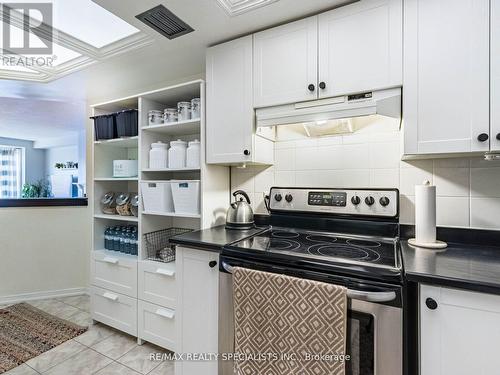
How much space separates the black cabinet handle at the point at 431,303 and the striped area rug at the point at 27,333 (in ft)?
8.28

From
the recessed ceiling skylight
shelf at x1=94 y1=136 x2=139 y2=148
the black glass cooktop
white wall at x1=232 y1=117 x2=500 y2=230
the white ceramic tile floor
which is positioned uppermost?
the recessed ceiling skylight

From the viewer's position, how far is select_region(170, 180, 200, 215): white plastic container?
1.79 meters

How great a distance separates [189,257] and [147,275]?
69cm

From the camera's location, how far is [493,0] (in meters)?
1.08

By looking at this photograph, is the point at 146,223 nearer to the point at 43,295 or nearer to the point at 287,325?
the point at 287,325

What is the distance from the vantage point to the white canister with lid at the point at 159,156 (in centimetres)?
199

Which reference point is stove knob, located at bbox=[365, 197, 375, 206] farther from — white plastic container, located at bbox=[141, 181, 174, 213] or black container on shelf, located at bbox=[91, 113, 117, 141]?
black container on shelf, located at bbox=[91, 113, 117, 141]

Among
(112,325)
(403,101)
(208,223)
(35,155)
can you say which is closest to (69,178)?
(35,155)

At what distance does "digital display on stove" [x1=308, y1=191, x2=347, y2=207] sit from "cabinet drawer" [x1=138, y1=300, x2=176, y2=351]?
1.26 m

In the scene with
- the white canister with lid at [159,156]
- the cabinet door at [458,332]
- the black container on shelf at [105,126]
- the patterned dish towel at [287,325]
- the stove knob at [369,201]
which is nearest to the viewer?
the cabinet door at [458,332]

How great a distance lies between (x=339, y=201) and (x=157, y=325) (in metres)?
1.58

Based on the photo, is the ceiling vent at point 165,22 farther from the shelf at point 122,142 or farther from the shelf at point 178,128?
the shelf at point 122,142

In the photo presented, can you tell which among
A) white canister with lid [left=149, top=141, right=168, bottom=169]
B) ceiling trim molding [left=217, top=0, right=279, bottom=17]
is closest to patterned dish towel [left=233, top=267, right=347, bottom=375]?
white canister with lid [left=149, top=141, right=168, bottom=169]

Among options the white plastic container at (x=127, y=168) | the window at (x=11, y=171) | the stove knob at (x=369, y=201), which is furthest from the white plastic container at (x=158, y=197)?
the window at (x=11, y=171)
